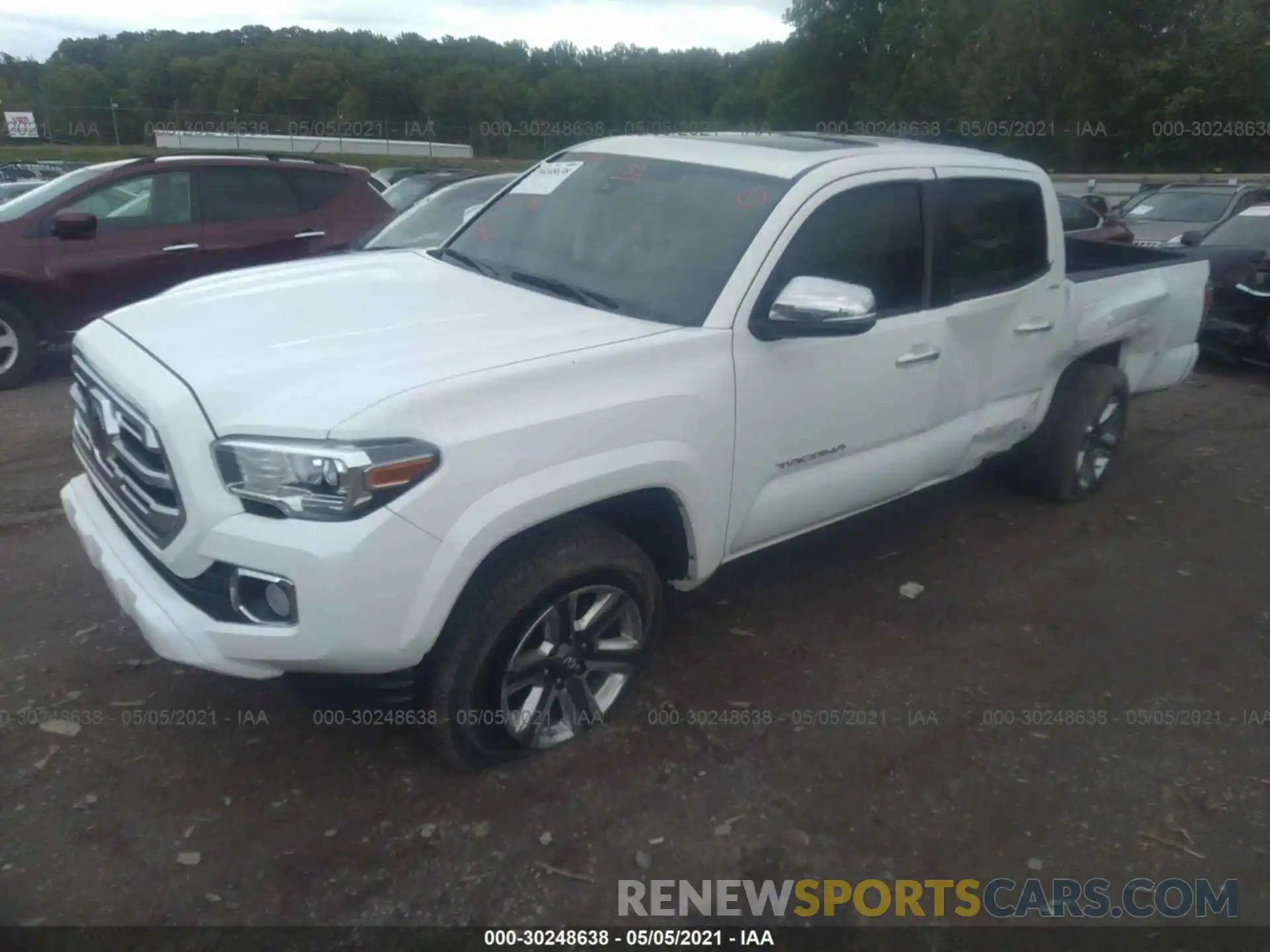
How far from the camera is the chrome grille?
2.80 m

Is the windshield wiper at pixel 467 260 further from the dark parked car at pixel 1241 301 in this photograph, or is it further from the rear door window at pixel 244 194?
the dark parked car at pixel 1241 301

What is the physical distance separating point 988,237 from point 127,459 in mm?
3608

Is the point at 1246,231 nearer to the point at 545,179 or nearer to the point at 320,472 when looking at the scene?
the point at 545,179

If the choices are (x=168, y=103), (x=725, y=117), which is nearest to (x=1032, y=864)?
(x=725, y=117)

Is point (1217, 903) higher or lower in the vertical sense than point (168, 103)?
lower

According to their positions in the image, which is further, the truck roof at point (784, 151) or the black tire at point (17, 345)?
the black tire at point (17, 345)

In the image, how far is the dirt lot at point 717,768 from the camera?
2.88 metres

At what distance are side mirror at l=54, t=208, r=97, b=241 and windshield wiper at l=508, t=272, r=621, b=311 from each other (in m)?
5.32

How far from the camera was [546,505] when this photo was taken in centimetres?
292

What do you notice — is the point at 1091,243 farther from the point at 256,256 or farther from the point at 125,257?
the point at 125,257

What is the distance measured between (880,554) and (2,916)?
383 cm

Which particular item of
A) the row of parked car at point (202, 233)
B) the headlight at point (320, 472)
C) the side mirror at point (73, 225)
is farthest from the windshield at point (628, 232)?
the side mirror at point (73, 225)

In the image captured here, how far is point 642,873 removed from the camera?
292cm

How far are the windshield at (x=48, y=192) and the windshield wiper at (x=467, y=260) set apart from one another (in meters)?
5.14
